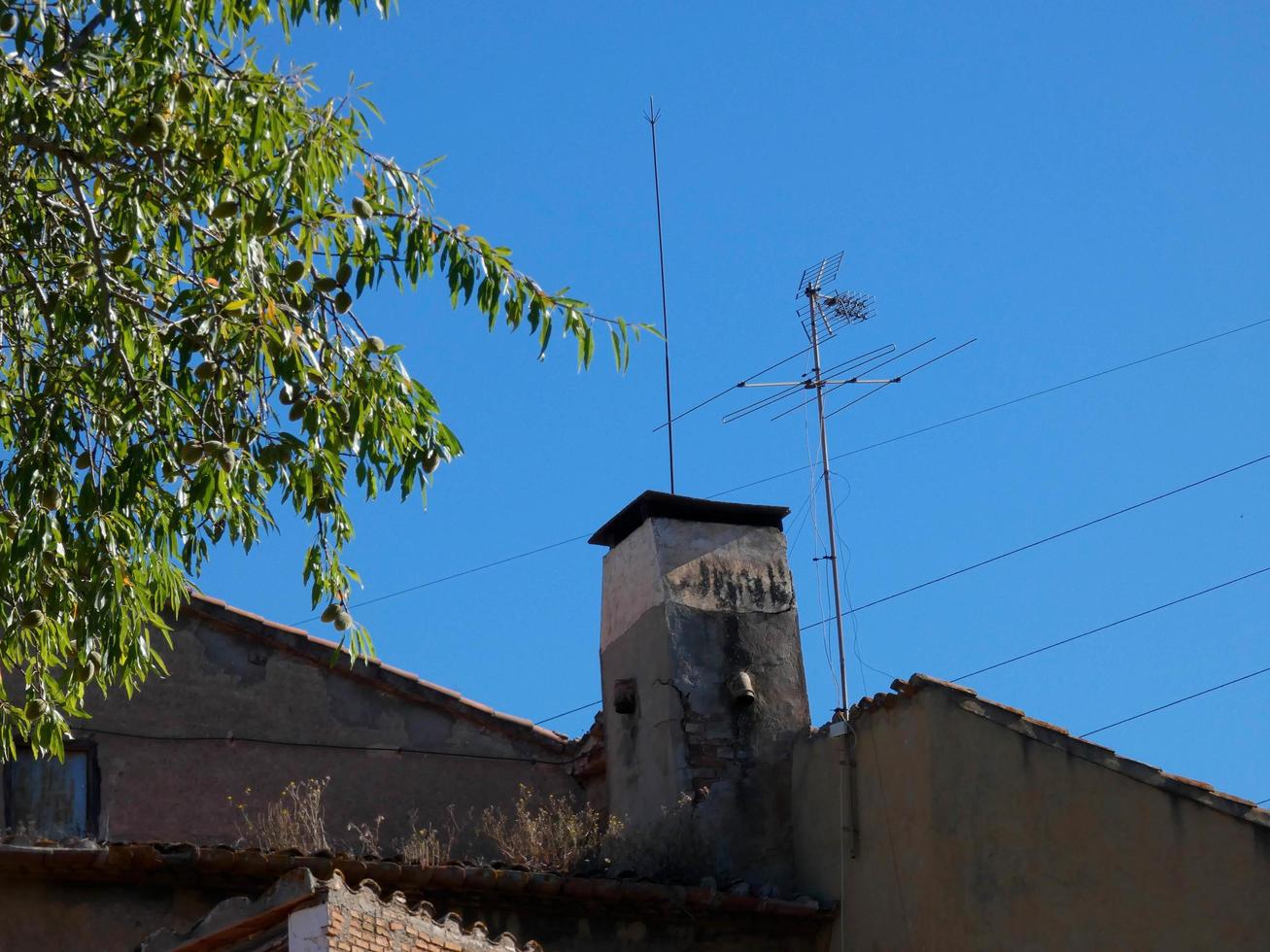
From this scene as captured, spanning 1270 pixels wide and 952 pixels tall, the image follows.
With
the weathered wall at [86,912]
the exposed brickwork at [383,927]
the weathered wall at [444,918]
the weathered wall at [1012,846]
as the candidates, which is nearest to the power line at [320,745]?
the weathered wall at [1012,846]

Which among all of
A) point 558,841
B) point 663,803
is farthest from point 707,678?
point 558,841

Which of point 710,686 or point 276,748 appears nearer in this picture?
point 710,686

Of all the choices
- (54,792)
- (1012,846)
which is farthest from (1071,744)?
(54,792)

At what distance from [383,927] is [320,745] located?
826 centimetres

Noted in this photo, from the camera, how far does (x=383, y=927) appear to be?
7.98 m

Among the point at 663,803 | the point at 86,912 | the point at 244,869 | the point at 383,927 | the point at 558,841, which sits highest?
the point at 663,803

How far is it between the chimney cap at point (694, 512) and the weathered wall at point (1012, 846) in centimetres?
219

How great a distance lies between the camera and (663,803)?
534 inches

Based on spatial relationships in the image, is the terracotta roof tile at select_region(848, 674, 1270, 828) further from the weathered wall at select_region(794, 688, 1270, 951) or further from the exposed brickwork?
the exposed brickwork

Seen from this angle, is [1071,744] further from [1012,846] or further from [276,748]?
[276,748]

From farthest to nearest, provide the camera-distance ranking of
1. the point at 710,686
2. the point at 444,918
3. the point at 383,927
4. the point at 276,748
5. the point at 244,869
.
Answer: the point at 276,748 → the point at 710,686 → the point at 244,869 → the point at 444,918 → the point at 383,927

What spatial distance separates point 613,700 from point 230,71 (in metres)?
7.09

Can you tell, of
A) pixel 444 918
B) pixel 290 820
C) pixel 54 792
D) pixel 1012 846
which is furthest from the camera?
pixel 54 792

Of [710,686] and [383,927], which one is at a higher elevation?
[710,686]
